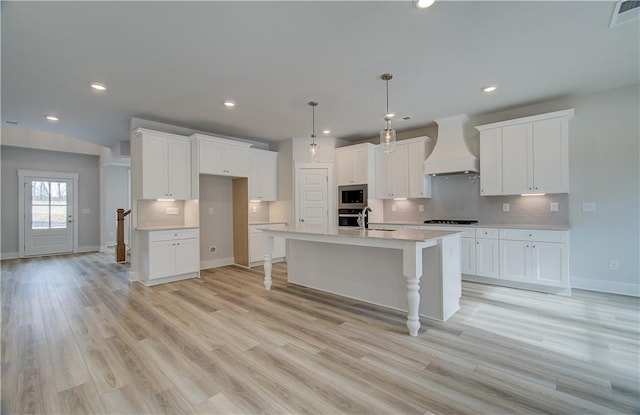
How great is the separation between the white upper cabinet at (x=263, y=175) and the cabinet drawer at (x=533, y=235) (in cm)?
439

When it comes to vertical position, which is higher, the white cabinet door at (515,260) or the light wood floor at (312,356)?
the white cabinet door at (515,260)

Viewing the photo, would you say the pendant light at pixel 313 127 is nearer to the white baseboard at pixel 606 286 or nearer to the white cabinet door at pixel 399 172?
the white cabinet door at pixel 399 172

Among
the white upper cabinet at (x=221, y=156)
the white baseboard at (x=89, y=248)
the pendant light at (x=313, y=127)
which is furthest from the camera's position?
the white baseboard at (x=89, y=248)

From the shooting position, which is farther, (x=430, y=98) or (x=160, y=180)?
(x=160, y=180)

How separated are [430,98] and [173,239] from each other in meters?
4.50

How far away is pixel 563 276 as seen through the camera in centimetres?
373

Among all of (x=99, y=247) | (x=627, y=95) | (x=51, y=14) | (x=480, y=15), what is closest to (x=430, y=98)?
(x=480, y=15)

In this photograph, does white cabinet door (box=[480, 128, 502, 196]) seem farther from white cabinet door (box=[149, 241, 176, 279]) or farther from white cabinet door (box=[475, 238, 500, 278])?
white cabinet door (box=[149, 241, 176, 279])

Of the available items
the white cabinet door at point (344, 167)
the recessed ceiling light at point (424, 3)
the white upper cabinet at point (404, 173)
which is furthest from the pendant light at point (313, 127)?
the recessed ceiling light at point (424, 3)

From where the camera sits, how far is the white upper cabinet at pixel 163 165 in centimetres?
456

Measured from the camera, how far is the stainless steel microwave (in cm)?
584

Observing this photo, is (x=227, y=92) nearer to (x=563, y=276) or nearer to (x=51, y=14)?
(x=51, y=14)

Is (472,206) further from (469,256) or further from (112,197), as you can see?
(112,197)

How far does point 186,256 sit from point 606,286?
615cm
